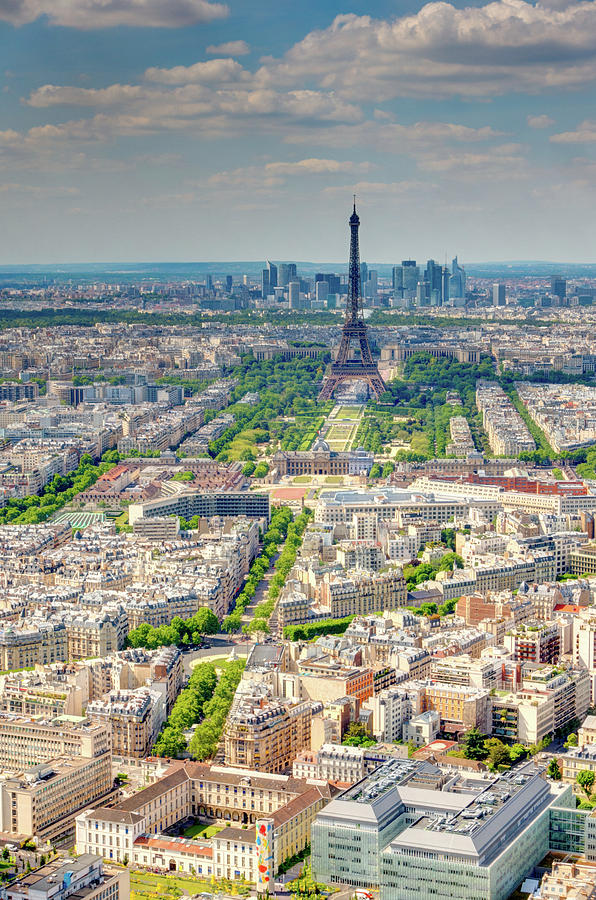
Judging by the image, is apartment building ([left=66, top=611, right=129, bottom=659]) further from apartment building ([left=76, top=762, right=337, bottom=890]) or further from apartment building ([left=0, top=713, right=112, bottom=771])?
apartment building ([left=76, top=762, right=337, bottom=890])

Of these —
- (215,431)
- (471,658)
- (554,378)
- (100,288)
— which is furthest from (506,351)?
A: (100,288)

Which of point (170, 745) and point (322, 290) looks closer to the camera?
point (170, 745)

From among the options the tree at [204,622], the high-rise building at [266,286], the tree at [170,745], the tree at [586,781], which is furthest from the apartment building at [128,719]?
the high-rise building at [266,286]

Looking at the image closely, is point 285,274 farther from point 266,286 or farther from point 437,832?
point 437,832

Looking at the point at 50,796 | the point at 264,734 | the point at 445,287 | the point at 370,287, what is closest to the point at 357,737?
the point at 264,734

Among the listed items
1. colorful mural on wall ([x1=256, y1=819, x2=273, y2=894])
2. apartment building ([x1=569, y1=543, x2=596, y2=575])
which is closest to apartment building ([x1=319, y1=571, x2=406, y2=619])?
apartment building ([x1=569, y1=543, x2=596, y2=575])

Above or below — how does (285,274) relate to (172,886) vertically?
above
